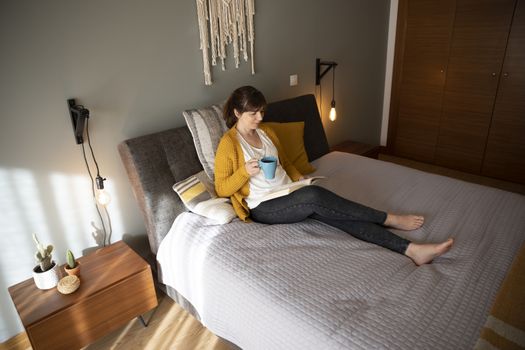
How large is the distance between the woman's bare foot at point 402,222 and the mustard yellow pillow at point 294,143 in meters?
0.74

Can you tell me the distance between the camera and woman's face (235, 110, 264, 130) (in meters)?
1.89

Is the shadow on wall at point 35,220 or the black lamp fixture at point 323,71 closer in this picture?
the shadow on wall at point 35,220

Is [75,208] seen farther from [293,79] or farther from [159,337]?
[293,79]

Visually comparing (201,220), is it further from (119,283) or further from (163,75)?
(163,75)

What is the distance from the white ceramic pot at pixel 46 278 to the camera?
1631mm

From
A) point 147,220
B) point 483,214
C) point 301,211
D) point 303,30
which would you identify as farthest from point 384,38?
point 147,220

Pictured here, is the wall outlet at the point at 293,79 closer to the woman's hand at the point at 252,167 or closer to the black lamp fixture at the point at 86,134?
the woman's hand at the point at 252,167

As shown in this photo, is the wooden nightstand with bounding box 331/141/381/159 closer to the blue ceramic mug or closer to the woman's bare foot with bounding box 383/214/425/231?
the woman's bare foot with bounding box 383/214/425/231

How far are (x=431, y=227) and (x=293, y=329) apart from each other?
3.06 feet

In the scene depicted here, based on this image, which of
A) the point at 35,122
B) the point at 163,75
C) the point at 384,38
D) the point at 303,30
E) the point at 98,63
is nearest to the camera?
the point at 35,122

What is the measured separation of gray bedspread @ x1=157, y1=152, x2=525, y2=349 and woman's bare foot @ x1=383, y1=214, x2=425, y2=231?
0.10 ft

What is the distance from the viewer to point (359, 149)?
3.21 metres

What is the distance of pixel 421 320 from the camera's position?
121 cm

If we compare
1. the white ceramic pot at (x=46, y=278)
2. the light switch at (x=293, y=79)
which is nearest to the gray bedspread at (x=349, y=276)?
the white ceramic pot at (x=46, y=278)
